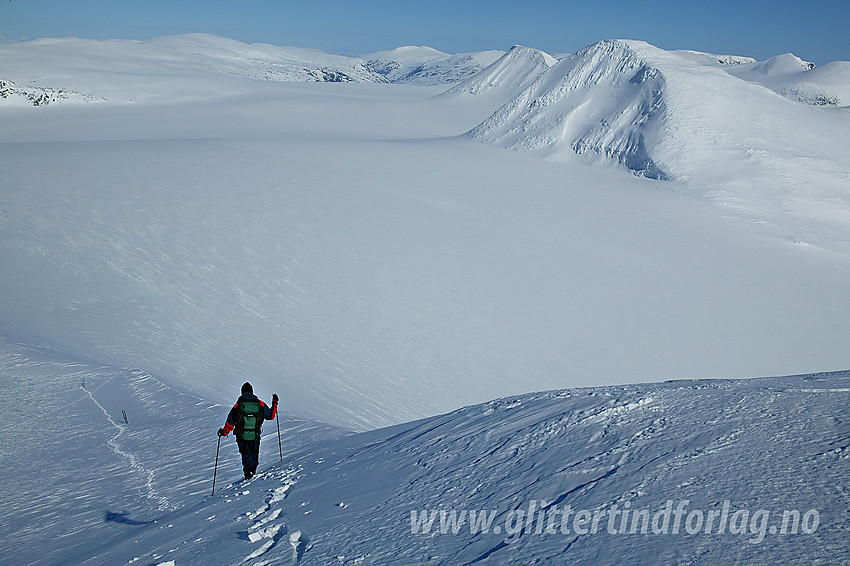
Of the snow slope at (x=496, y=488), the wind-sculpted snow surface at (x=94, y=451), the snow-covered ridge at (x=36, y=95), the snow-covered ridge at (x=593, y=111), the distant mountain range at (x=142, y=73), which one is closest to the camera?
the snow slope at (x=496, y=488)

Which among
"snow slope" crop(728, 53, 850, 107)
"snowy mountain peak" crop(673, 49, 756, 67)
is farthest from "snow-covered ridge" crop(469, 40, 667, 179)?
"snowy mountain peak" crop(673, 49, 756, 67)

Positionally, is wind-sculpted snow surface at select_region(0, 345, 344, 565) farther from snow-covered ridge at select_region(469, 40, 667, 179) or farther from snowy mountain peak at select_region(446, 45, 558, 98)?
snowy mountain peak at select_region(446, 45, 558, 98)

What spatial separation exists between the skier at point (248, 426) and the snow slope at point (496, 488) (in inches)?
7.1

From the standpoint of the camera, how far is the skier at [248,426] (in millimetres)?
5184

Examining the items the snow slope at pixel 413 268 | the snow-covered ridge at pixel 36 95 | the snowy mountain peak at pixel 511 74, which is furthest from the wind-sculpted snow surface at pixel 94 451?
the snowy mountain peak at pixel 511 74

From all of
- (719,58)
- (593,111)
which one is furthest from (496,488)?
(719,58)

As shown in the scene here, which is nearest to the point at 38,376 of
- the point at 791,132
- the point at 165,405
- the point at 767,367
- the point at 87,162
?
the point at 165,405

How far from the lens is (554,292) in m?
12.0

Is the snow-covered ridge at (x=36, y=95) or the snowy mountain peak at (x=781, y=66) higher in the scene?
the snowy mountain peak at (x=781, y=66)

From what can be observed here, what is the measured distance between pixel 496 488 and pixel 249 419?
256 cm

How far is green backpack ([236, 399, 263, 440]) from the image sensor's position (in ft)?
17.0

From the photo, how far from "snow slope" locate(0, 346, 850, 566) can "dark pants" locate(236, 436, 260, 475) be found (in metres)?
0.14

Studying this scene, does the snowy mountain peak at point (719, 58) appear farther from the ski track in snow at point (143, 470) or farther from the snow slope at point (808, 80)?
the ski track in snow at point (143, 470)

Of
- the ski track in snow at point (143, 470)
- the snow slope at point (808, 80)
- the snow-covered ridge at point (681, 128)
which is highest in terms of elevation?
the snow slope at point (808, 80)
